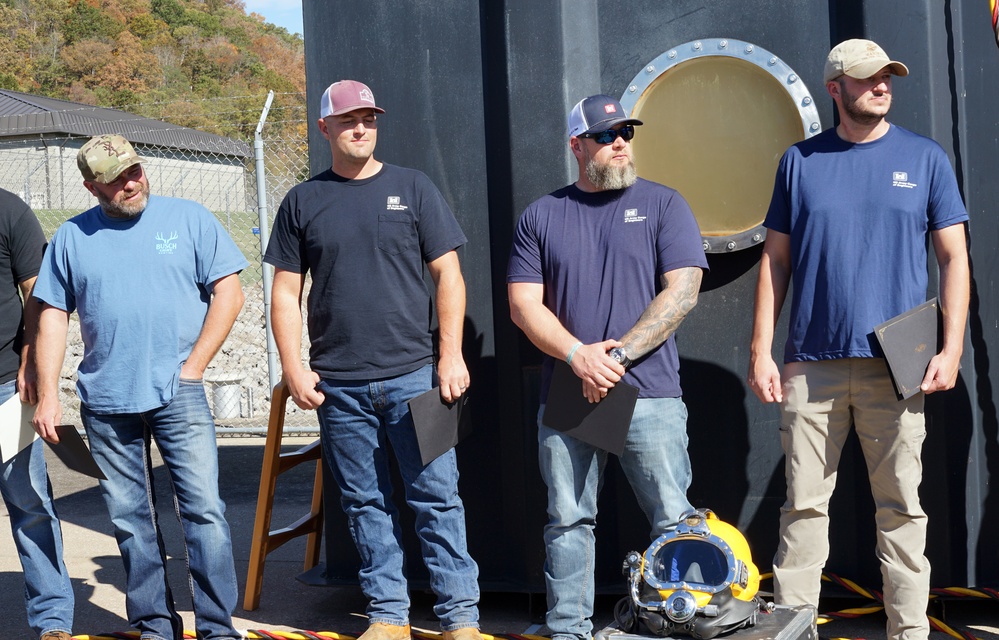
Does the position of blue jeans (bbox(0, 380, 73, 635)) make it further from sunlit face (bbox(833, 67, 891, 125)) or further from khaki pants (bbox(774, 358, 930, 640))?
sunlit face (bbox(833, 67, 891, 125))

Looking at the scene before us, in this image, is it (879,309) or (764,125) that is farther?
(764,125)

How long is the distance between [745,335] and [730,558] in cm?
139

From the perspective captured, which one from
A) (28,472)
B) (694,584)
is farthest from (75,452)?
(694,584)

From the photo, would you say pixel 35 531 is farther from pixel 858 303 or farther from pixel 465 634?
pixel 858 303

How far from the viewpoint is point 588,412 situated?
3572mm

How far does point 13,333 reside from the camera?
13.7ft

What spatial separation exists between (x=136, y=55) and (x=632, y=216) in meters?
47.2

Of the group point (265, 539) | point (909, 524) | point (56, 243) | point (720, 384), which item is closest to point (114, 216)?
point (56, 243)

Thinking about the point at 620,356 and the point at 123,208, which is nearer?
the point at 620,356

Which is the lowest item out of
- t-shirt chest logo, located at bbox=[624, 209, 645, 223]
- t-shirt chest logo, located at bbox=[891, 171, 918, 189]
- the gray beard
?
t-shirt chest logo, located at bbox=[624, 209, 645, 223]

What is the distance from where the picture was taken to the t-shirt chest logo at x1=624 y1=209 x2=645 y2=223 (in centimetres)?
364

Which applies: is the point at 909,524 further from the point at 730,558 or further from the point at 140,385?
the point at 140,385

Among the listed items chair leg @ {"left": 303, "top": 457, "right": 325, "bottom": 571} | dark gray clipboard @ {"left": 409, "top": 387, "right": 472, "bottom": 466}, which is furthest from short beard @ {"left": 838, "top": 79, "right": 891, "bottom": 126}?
chair leg @ {"left": 303, "top": 457, "right": 325, "bottom": 571}

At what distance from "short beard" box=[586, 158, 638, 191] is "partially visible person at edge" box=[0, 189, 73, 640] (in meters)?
2.12
